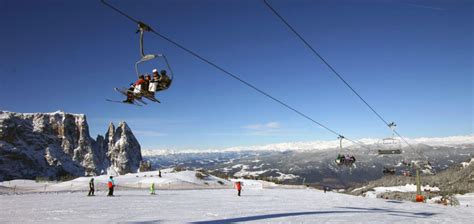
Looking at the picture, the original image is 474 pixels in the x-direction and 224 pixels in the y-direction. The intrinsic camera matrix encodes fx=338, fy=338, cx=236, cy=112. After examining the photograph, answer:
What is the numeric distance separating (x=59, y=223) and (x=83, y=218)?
1.87 metres

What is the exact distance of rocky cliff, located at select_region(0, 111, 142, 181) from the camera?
149 meters

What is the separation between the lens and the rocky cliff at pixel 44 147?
488ft

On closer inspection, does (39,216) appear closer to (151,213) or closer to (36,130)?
(151,213)

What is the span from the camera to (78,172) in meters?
171

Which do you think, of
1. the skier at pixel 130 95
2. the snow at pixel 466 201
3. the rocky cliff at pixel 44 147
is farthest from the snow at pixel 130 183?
the rocky cliff at pixel 44 147

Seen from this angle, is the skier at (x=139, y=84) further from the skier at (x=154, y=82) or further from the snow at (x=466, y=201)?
the snow at (x=466, y=201)

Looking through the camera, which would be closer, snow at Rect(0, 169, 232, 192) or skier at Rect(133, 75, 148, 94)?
skier at Rect(133, 75, 148, 94)

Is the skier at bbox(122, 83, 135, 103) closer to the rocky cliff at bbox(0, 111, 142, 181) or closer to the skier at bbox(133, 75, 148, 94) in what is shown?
the skier at bbox(133, 75, 148, 94)

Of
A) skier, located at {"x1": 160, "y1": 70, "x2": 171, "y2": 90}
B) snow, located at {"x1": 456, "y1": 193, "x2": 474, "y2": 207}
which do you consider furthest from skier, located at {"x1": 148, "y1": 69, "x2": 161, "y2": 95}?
snow, located at {"x1": 456, "y1": 193, "x2": 474, "y2": 207}

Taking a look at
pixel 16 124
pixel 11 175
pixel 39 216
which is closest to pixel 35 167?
pixel 11 175

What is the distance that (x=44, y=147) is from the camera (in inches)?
6565

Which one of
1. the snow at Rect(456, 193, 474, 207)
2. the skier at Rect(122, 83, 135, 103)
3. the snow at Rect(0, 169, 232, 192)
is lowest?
the snow at Rect(456, 193, 474, 207)

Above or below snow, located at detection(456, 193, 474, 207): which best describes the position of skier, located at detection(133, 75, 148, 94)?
above

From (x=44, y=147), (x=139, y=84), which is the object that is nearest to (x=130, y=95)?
(x=139, y=84)
